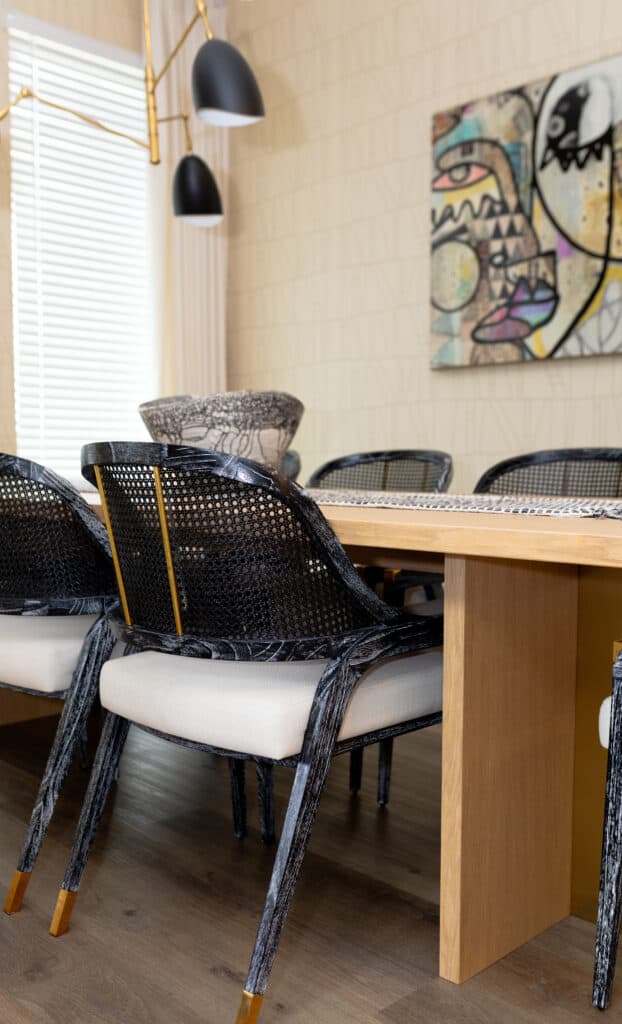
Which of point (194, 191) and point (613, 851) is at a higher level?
point (194, 191)

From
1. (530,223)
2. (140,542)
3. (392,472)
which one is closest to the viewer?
(140,542)

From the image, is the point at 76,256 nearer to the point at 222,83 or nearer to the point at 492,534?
the point at 222,83

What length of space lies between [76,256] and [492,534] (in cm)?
342

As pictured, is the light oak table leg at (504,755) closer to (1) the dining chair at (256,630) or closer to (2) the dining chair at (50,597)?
(1) the dining chair at (256,630)

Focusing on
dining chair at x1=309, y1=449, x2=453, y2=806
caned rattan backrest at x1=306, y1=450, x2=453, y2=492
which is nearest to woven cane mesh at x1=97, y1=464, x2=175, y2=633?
dining chair at x1=309, y1=449, x2=453, y2=806

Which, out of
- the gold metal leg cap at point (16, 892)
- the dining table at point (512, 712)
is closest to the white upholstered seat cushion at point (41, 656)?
the gold metal leg cap at point (16, 892)

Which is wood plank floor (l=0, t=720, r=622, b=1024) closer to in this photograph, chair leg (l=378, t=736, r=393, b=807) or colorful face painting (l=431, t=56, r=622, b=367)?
chair leg (l=378, t=736, r=393, b=807)

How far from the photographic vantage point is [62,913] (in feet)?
4.85

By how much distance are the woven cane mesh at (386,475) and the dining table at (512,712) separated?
3.57 ft

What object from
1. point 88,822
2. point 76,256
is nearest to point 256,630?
point 88,822

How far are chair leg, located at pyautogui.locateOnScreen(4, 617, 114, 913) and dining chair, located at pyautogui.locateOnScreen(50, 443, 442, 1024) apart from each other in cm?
19

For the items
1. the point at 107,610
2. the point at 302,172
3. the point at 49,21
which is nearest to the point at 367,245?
the point at 302,172

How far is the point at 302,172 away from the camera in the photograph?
163 inches

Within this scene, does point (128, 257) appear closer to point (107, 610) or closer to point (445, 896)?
point (107, 610)
